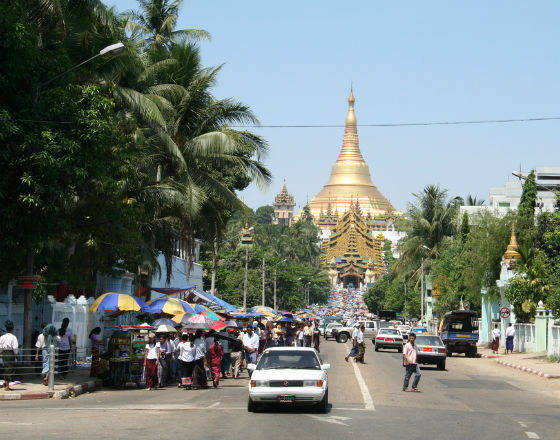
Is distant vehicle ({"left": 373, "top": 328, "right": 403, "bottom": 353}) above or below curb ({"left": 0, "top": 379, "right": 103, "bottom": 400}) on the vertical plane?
above

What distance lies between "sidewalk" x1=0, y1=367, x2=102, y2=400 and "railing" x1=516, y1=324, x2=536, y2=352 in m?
24.1

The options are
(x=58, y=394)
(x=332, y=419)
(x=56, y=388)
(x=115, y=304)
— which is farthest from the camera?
(x=115, y=304)

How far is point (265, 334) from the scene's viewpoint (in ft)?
113

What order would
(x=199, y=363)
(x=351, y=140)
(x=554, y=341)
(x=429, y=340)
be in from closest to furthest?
(x=199, y=363) → (x=429, y=340) → (x=554, y=341) → (x=351, y=140)

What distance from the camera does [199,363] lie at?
69.5 feet

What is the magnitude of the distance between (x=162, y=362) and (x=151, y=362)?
0.64 metres

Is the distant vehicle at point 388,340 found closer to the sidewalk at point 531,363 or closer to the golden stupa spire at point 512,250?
the sidewalk at point 531,363

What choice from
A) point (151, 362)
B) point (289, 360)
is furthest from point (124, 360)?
point (289, 360)

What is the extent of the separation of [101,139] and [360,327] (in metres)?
16.0

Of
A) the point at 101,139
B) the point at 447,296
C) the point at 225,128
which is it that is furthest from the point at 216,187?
the point at 447,296

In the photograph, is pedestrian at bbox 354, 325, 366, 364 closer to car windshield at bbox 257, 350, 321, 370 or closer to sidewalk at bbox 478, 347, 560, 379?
sidewalk at bbox 478, 347, 560, 379

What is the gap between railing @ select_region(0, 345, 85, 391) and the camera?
19102 millimetres

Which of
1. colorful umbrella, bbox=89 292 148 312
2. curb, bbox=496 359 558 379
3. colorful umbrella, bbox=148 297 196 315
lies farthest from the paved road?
colorful umbrella, bbox=148 297 196 315

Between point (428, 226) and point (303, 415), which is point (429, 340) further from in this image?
point (428, 226)
